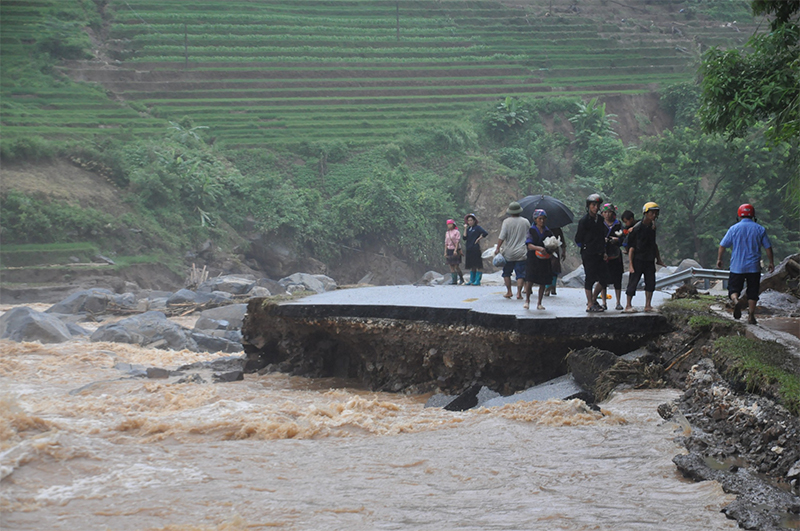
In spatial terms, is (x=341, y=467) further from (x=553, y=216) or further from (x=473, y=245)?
(x=473, y=245)

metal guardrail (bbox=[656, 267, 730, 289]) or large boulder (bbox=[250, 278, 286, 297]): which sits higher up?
metal guardrail (bbox=[656, 267, 730, 289])

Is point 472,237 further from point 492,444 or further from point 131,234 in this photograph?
point 131,234

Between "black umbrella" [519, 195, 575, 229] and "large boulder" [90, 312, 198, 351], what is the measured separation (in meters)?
8.82

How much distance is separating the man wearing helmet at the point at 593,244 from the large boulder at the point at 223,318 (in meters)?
11.8

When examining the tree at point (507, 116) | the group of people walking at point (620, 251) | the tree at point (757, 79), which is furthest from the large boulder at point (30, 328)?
the tree at point (507, 116)

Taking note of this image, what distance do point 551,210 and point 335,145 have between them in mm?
32102

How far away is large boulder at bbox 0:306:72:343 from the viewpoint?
16906 mm

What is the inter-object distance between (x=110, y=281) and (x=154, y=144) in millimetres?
11894

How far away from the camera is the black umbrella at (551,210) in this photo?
12031 millimetres

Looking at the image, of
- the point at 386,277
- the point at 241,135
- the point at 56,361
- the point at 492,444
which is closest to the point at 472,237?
the point at 492,444

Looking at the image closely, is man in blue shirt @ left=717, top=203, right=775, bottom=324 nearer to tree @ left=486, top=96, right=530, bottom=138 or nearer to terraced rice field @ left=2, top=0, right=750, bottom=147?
terraced rice field @ left=2, top=0, right=750, bottom=147

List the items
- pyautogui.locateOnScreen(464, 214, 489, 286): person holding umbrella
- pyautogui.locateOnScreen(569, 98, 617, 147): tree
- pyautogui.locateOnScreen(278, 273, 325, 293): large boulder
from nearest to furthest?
pyautogui.locateOnScreen(464, 214, 489, 286): person holding umbrella < pyautogui.locateOnScreen(278, 273, 325, 293): large boulder < pyautogui.locateOnScreen(569, 98, 617, 147): tree

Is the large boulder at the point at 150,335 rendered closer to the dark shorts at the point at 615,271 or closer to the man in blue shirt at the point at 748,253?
the dark shorts at the point at 615,271

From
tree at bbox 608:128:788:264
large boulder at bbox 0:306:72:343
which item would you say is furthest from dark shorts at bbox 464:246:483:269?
tree at bbox 608:128:788:264
